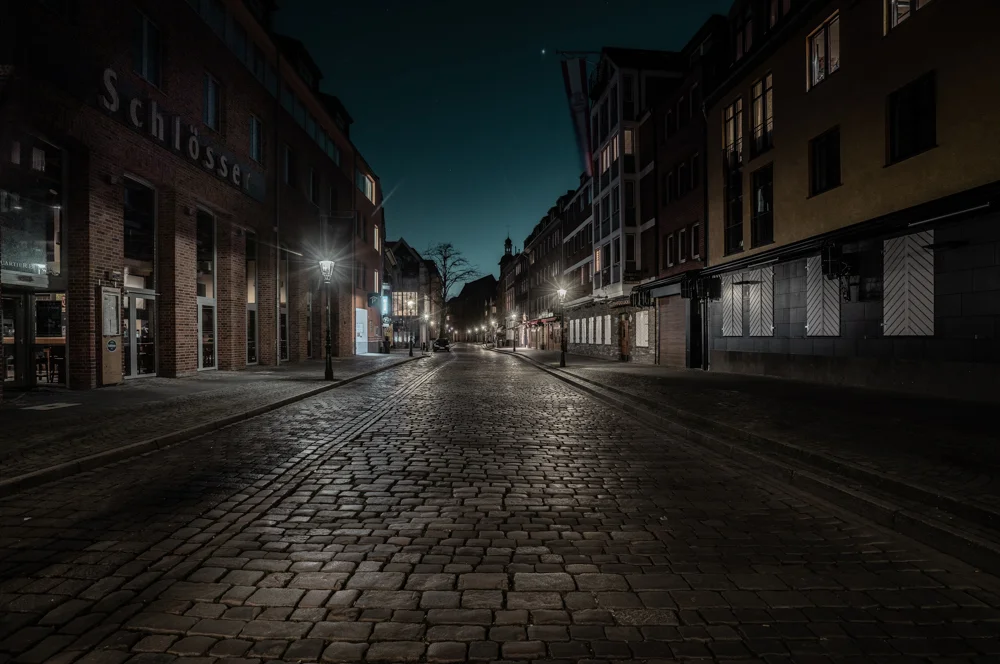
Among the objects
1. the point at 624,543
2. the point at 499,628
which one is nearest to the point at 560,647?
the point at 499,628

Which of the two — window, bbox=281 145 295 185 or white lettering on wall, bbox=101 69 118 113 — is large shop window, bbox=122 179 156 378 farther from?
window, bbox=281 145 295 185

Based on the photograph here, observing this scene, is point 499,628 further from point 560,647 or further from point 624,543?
point 624,543

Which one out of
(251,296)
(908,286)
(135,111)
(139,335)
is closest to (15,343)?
(139,335)

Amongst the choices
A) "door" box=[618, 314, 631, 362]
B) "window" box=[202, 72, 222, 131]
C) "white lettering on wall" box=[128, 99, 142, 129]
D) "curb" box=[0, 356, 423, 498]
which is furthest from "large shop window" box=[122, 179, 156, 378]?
"door" box=[618, 314, 631, 362]

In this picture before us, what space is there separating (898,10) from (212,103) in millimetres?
20101

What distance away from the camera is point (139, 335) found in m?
16.8

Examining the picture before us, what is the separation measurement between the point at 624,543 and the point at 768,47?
19.3m

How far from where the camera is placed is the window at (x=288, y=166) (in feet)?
88.8

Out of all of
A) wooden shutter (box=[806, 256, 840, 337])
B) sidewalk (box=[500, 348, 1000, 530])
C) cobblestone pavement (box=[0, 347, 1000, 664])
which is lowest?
cobblestone pavement (box=[0, 347, 1000, 664])

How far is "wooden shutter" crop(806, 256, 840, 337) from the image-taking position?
51.0 feet

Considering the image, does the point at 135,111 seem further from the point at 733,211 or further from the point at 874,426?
the point at 733,211

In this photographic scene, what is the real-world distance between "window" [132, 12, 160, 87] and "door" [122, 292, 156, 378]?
609 centimetres

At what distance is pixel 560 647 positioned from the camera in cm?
286

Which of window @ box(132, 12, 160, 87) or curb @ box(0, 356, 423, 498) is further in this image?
window @ box(132, 12, 160, 87)
